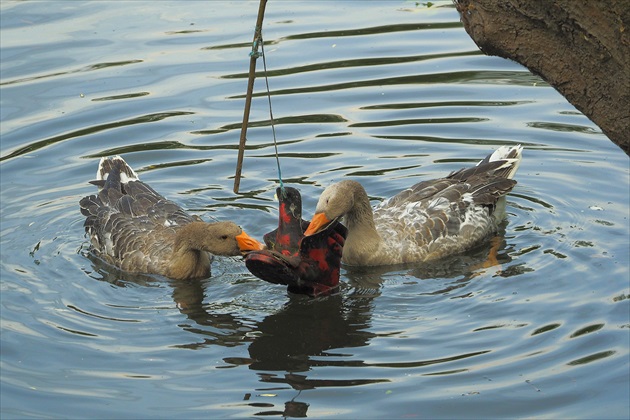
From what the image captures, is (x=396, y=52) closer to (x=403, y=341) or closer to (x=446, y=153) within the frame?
(x=446, y=153)

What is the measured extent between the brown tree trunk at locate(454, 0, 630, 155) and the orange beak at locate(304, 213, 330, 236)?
4.67m

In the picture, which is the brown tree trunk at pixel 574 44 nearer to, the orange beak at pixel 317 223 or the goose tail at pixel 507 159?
the orange beak at pixel 317 223

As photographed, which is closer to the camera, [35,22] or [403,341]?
[403,341]

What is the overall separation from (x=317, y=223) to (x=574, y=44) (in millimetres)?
5204

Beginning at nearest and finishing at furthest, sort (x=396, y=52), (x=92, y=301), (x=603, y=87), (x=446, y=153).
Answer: (x=603, y=87) → (x=92, y=301) → (x=446, y=153) → (x=396, y=52)

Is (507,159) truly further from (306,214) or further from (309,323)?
(309,323)

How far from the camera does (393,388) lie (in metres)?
7.38

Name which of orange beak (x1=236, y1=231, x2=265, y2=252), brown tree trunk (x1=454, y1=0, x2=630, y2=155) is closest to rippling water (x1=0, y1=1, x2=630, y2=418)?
orange beak (x1=236, y1=231, x2=265, y2=252)

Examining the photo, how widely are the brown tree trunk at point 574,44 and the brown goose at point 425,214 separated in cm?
497

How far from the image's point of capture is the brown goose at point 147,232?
952cm

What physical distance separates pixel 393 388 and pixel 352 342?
3.20 feet

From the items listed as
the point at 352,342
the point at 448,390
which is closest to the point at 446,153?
the point at 352,342

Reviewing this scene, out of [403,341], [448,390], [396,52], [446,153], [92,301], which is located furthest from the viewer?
[396,52]

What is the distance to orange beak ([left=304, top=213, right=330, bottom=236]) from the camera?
29.5ft
